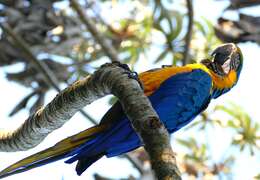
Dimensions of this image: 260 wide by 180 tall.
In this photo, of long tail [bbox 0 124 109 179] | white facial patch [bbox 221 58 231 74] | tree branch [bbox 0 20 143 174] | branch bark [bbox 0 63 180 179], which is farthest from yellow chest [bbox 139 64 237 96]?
tree branch [bbox 0 20 143 174]

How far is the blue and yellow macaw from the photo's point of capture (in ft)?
9.41

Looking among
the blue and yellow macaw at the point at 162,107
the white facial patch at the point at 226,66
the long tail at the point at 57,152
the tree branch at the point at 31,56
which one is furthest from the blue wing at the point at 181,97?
the tree branch at the point at 31,56

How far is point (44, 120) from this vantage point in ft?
8.98

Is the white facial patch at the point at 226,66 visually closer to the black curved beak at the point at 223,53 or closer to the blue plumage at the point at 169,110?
the black curved beak at the point at 223,53

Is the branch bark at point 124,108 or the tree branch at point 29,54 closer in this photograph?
the branch bark at point 124,108

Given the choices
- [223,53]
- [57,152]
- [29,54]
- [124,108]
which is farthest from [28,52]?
[124,108]

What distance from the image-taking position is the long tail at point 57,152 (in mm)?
2723

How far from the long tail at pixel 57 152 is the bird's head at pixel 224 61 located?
0.99 metres

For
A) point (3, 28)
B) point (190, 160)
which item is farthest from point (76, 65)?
point (190, 160)

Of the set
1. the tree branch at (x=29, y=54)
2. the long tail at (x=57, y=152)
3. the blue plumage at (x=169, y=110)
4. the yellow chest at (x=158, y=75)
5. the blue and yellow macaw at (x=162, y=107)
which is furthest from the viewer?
the tree branch at (x=29, y=54)

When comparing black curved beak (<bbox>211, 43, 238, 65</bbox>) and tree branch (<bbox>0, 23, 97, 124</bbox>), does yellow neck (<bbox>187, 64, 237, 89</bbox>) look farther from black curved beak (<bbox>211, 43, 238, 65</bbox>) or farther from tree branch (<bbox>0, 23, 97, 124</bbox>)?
tree branch (<bbox>0, 23, 97, 124</bbox>)

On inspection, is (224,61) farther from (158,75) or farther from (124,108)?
(124,108)

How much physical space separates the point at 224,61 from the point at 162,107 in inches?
26.1

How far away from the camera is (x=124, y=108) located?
2.30 metres
